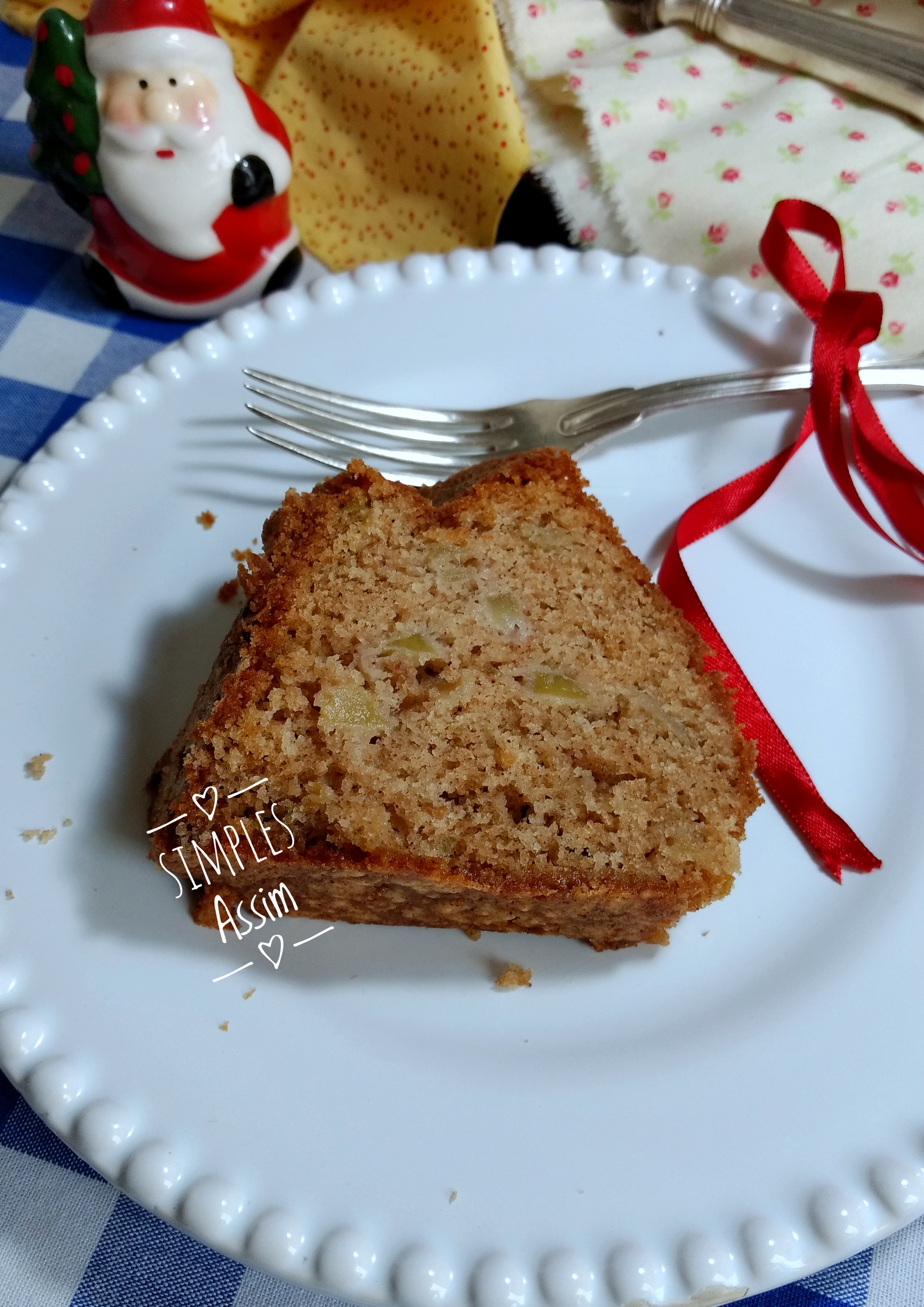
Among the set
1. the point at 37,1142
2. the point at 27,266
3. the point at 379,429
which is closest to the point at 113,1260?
the point at 37,1142

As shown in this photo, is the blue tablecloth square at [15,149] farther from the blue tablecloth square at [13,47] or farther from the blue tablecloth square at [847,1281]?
the blue tablecloth square at [847,1281]

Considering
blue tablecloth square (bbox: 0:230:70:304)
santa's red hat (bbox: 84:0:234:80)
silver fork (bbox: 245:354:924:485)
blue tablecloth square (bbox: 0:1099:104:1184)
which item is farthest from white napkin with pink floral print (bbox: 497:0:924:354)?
blue tablecloth square (bbox: 0:1099:104:1184)

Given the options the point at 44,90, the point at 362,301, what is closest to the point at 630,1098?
the point at 362,301

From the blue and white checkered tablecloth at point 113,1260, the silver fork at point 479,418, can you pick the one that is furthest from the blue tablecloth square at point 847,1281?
the silver fork at point 479,418

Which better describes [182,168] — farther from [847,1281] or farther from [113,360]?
[847,1281]

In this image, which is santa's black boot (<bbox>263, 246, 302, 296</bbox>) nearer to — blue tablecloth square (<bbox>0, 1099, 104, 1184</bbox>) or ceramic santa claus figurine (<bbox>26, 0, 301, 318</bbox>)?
ceramic santa claus figurine (<bbox>26, 0, 301, 318</bbox>)
